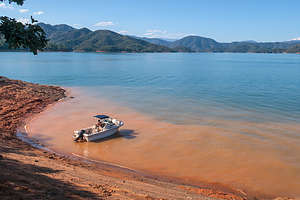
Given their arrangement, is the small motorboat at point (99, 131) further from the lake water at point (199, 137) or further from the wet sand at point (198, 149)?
the lake water at point (199, 137)

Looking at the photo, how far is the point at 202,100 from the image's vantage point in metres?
37.8

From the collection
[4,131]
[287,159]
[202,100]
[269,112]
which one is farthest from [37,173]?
[202,100]

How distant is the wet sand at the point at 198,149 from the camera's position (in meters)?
15.3

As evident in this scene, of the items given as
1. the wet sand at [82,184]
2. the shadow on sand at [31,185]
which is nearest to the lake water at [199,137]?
the wet sand at [82,184]

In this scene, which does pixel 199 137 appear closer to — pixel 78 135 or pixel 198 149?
pixel 198 149

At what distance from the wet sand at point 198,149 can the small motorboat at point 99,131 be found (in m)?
0.52

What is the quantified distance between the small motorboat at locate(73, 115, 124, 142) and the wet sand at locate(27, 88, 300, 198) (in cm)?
52

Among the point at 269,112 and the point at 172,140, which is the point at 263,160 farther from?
the point at 269,112

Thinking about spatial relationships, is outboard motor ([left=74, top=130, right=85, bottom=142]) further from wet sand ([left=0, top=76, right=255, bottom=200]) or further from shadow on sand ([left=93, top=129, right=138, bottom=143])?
wet sand ([left=0, top=76, right=255, bottom=200])

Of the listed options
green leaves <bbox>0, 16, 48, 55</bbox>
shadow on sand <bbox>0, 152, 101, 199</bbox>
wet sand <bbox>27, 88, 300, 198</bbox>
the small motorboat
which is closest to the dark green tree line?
green leaves <bbox>0, 16, 48, 55</bbox>

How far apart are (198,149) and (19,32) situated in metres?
14.6

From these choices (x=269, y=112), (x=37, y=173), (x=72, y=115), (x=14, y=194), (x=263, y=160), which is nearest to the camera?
(x=14, y=194)

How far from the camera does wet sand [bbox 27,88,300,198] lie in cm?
1527

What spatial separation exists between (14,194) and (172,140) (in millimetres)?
14383
